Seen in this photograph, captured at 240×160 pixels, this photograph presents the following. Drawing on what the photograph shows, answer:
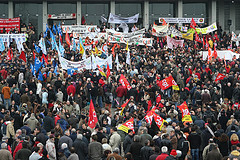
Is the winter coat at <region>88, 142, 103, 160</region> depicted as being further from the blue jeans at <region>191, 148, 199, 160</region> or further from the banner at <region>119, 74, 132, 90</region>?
the banner at <region>119, 74, 132, 90</region>

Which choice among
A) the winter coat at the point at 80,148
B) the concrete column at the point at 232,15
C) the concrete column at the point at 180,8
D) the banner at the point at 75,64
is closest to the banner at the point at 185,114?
the winter coat at the point at 80,148

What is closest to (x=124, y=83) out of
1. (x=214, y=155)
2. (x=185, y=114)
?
(x=185, y=114)

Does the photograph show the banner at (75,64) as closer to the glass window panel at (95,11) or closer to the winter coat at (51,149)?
the winter coat at (51,149)

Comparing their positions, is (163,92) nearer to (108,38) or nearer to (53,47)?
(53,47)

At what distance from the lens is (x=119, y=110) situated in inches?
787

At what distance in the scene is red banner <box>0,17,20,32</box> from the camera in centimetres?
4175

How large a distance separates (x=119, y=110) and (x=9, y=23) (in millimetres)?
24741

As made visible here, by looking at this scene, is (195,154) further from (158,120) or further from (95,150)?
(95,150)

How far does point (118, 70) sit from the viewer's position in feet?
84.7

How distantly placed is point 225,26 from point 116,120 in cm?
3748

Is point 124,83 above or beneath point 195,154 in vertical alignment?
above

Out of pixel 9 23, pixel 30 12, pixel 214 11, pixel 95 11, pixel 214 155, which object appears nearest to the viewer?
pixel 214 155

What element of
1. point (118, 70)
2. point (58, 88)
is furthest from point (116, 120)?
point (118, 70)

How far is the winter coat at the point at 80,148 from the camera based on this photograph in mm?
14125
